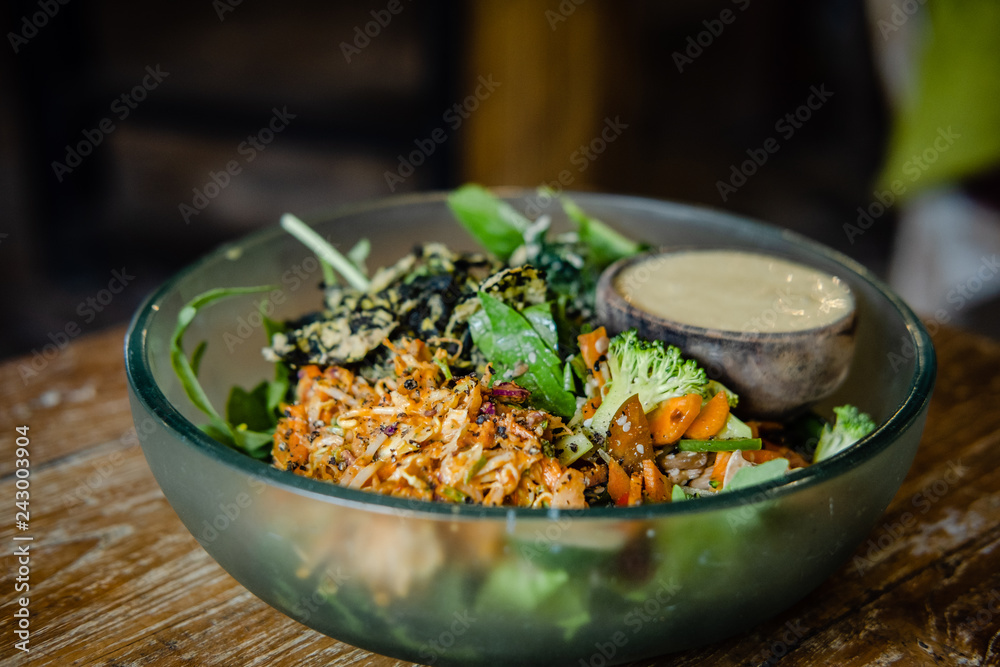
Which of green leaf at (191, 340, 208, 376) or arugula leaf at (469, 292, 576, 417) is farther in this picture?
green leaf at (191, 340, 208, 376)

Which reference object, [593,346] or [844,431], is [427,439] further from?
[844,431]

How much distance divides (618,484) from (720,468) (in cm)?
18

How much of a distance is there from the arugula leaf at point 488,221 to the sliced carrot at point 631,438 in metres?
0.74

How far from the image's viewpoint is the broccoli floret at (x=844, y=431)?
1.24 metres

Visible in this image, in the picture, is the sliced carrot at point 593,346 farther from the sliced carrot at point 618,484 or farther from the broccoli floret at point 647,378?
the sliced carrot at point 618,484

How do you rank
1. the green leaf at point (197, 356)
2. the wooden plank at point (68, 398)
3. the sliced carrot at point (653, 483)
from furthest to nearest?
the wooden plank at point (68, 398)
the green leaf at point (197, 356)
the sliced carrot at point (653, 483)

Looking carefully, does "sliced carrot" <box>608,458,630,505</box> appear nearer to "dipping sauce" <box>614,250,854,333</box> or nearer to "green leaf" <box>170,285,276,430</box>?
"dipping sauce" <box>614,250,854,333</box>

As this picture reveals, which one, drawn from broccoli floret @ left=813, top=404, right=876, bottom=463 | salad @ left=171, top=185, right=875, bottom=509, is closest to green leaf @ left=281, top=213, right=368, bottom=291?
salad @ left=171, top=185, right=875, bottom=509

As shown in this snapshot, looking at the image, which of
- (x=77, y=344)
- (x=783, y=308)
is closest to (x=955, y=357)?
(x=783, y=308)

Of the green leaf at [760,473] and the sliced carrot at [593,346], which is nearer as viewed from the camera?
the green leaf at [760,473]

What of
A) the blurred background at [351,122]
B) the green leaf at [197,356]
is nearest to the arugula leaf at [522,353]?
the green leaf at [197,356]

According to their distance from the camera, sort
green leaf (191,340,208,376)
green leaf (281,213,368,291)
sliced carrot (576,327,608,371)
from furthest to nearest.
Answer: green leaf (281,213,368,291)
green leaf (191,340,208,376)
sliced carrot (576,327,608,371)

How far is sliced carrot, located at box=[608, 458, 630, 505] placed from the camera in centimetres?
112

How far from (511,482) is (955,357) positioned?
4.80 feet
